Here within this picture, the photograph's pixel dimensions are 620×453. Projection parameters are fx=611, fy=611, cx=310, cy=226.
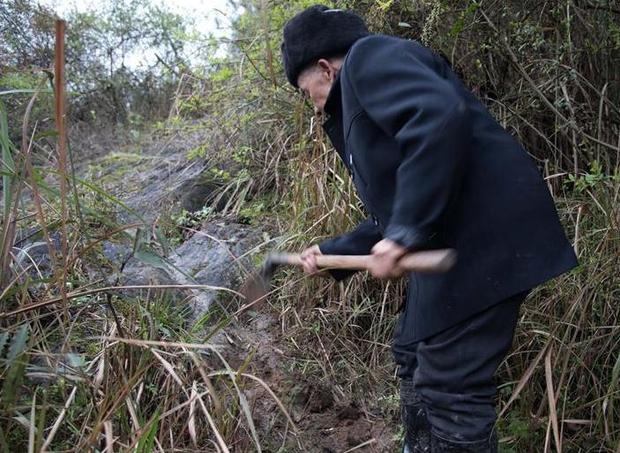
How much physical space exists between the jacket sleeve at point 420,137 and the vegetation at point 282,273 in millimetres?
818

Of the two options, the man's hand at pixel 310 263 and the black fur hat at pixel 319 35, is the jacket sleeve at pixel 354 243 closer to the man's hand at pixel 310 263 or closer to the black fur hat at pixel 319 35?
the man's hand at pixel 310 263

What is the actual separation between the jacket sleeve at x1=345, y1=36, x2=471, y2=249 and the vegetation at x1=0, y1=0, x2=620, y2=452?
0.82 metres

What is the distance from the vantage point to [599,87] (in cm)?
322

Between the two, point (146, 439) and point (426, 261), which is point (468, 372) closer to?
point (426, 261)

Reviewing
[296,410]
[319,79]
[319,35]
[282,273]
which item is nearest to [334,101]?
[319,79]

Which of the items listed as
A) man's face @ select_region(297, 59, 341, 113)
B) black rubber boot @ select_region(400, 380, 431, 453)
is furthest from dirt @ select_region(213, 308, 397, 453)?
man's face @ select_region(297, 59, 341, 113)

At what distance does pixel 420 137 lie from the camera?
1542 millimetres

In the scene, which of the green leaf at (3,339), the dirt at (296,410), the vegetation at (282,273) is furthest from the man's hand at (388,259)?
the green leaf at (3,339)

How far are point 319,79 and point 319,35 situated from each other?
0.14 m

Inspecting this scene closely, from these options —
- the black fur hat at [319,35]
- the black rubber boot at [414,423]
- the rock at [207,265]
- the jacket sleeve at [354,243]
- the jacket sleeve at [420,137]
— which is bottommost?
the black rubber boot at [414,423]

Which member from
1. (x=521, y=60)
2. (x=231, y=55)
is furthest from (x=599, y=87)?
(x=231, y=55)

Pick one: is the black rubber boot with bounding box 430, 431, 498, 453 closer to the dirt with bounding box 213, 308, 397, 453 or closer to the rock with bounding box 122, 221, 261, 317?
the dirt with bounding box 213, 308, 397, 453

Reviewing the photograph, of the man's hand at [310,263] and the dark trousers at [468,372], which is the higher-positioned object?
the man's hand at [310,263]

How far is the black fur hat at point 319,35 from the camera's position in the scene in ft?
6.21
